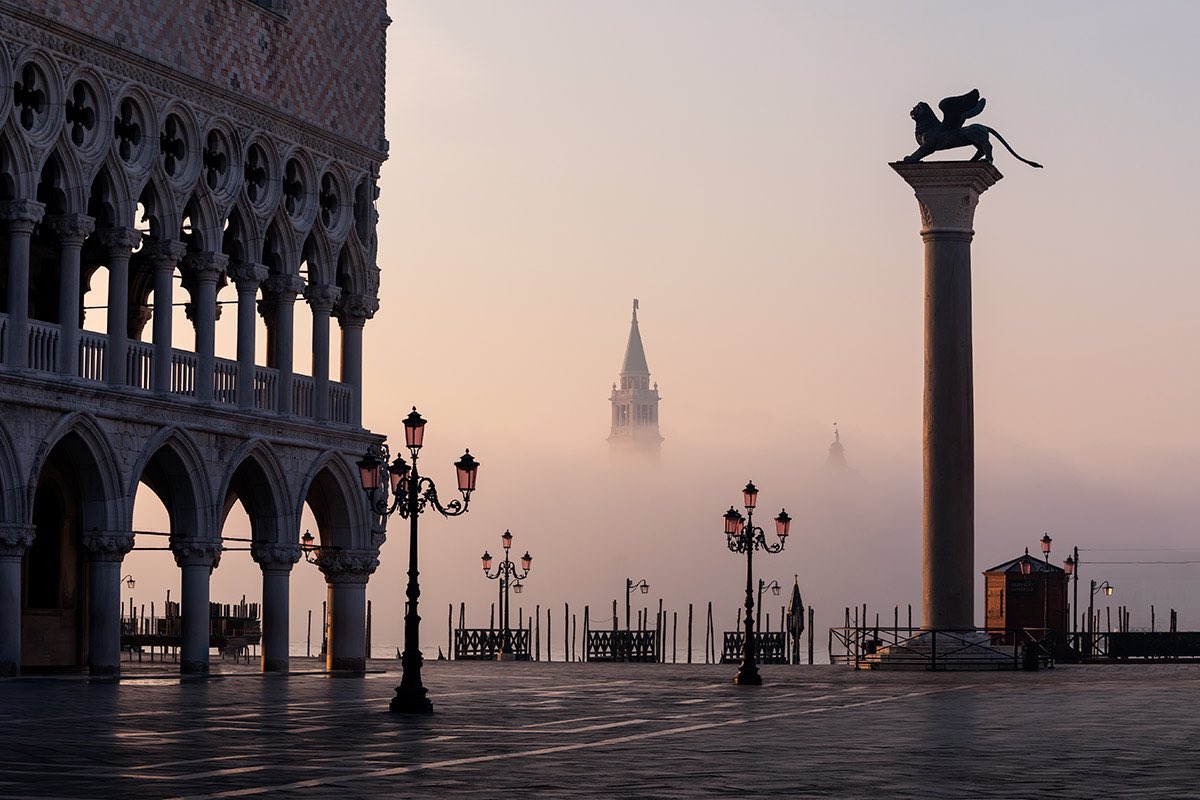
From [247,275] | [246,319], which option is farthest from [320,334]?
[247,275]

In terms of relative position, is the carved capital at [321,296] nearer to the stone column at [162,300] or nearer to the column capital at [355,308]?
the column capital at [355,308]

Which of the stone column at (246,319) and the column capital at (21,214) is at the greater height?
the column capital at (21,214)

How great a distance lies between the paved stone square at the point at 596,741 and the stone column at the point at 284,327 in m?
6.02

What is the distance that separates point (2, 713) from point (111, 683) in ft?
32.4

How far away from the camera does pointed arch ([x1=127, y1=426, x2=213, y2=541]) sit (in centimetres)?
3512

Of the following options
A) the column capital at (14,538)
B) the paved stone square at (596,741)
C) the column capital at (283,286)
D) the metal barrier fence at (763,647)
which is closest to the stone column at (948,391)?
the paved stone square at (596,741)

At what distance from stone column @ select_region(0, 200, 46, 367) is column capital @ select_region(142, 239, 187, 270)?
2911 mm

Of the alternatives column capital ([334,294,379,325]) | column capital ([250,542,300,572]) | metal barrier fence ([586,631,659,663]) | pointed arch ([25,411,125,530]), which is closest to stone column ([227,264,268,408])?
column capital ([250,542,300,572])

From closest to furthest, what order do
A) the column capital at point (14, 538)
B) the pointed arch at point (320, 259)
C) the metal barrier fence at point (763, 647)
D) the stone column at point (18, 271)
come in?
the column capital at point (14, 538) < the stone column at point (18, 271) < the pointed arch at point (320, 259) < the metal barrier fence at point (763, 647)

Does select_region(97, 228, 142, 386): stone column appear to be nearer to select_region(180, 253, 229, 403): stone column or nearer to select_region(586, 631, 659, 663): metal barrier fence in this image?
select_region(180, 253, 229, 403): stone column

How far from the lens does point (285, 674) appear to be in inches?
1500

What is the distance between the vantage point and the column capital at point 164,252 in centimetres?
3516

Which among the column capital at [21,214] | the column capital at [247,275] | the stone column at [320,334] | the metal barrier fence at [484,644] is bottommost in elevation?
the metal barrier fence at [484,644]

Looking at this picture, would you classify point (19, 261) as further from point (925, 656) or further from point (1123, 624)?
point (1123, 624)
